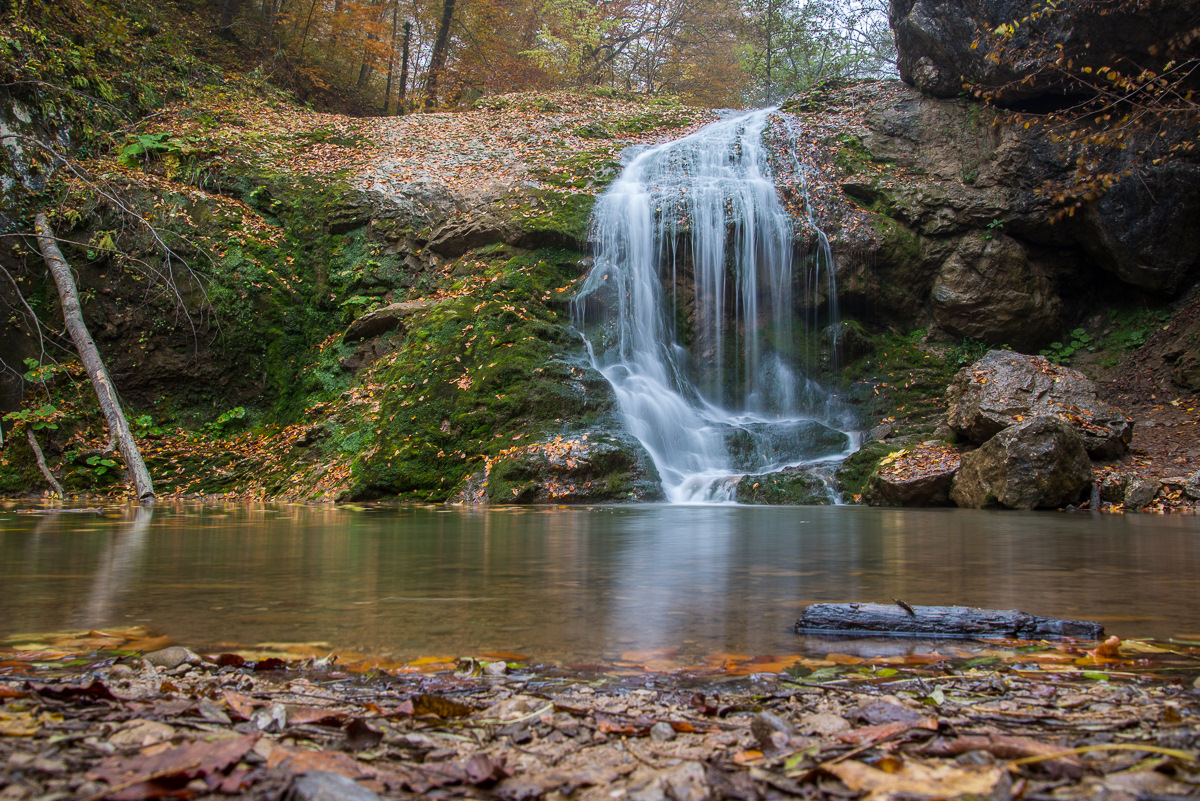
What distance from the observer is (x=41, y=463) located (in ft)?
30.5

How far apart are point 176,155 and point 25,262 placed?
328cm

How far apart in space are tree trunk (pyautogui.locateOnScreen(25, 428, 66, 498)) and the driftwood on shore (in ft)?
34.2

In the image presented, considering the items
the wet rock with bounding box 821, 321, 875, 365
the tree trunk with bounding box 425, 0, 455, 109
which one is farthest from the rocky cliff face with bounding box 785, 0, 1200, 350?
the tree trunk with bounding box 425, 0, 455, 109

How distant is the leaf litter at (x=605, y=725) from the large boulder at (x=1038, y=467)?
6524mm

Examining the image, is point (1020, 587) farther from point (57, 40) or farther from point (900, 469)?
point (57, 40)

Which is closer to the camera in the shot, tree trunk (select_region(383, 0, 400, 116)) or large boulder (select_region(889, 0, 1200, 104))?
large boulder (select_region(889, 0, 1200, 104))

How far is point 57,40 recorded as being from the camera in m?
12.1

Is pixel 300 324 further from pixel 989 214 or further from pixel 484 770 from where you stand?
pixel 989 214

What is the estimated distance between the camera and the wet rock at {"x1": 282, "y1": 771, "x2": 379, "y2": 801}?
2.72 ft

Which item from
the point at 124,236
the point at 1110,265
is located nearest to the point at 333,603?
the point at 124,236

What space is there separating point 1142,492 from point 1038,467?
1041 mm

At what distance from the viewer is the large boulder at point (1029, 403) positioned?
8125 millimetres

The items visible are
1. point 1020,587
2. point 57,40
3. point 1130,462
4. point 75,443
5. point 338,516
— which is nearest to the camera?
point 1020,587

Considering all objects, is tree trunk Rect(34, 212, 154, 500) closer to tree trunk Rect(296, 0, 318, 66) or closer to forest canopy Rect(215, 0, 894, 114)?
forest canopy Rect(215, 0, 894, 114)
